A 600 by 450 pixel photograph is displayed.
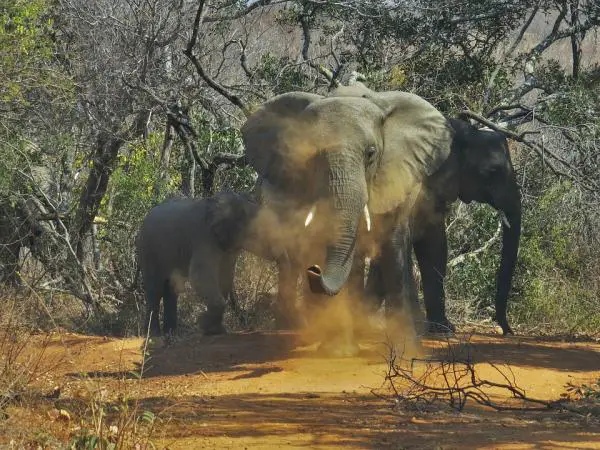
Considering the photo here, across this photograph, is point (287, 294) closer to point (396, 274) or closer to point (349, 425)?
point (396, 274)

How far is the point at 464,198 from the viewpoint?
14.0 meters

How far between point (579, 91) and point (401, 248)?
504cm

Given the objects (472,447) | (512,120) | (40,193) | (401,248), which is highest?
(512,120)

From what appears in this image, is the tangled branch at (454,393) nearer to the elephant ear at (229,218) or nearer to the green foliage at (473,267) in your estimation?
the elephant ear at (229,218)

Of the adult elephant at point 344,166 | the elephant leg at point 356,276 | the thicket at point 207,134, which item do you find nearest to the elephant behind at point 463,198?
the thicket at point 207,134

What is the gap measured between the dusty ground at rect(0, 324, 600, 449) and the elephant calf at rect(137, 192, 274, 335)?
0.69m

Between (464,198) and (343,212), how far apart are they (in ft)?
13.2

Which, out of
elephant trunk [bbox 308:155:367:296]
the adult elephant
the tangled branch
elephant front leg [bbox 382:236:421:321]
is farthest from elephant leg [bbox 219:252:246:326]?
the tangled branch

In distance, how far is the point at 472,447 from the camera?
6543 mm

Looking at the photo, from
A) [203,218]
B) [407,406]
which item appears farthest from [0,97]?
[407,406]

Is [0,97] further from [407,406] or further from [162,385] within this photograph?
[407,406]

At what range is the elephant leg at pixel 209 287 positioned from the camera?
12.8 metres

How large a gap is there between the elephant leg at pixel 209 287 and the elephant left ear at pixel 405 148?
2525 millimetres

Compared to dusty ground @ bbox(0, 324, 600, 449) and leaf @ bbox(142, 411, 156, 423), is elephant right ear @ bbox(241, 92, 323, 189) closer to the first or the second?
dusty ground @ bbox(0, 324, 600, 449)
